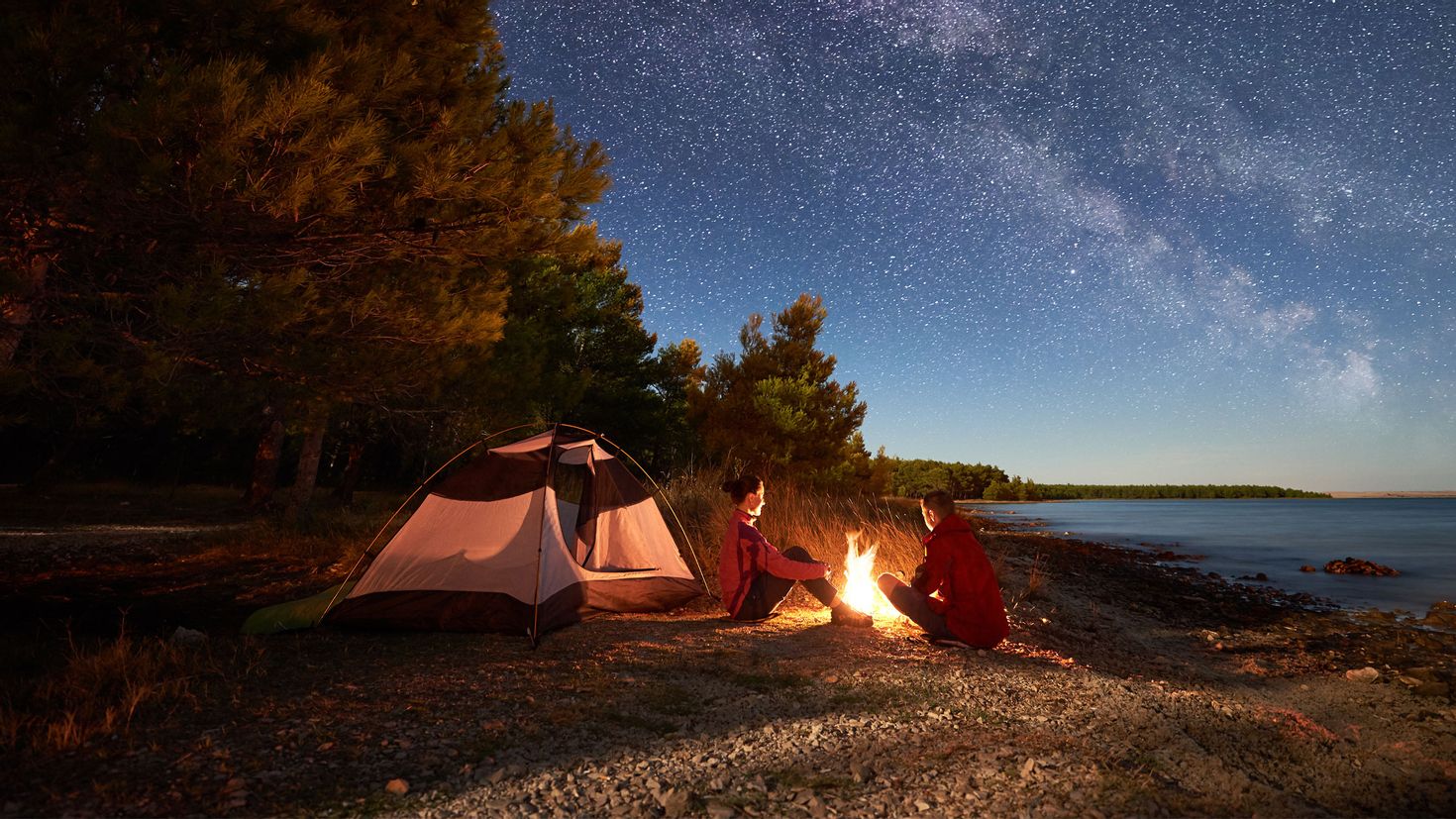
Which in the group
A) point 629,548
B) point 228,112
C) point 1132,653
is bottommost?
point 1132,653

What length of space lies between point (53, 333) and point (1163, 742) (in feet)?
27.6

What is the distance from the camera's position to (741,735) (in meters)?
3.69

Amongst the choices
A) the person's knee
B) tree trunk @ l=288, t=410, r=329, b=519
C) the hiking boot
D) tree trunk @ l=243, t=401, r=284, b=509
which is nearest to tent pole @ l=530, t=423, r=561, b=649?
the hiking boot

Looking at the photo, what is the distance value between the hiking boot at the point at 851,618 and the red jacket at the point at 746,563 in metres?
0.48

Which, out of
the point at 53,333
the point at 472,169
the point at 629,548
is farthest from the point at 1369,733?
the point at 53,333

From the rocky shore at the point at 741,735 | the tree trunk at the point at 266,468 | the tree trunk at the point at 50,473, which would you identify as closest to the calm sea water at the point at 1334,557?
the rocky shore at the point at 741,735

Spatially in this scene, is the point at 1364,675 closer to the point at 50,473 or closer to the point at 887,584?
the point at 887,584

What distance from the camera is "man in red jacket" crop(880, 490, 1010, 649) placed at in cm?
551

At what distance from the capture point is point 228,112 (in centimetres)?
500

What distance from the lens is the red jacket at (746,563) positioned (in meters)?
6.21

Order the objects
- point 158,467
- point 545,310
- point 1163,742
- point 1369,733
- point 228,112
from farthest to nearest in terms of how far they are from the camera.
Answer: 1. point 158,467
2. point 545,310
3. point 228,112
4. point 1369,733
5. point 1163,742

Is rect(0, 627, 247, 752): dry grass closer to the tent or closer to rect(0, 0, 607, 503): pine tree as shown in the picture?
the tent

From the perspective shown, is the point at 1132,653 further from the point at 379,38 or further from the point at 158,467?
the point at 158,467

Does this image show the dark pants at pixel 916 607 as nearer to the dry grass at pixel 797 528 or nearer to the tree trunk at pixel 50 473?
the dry grass at pixel 797 528
